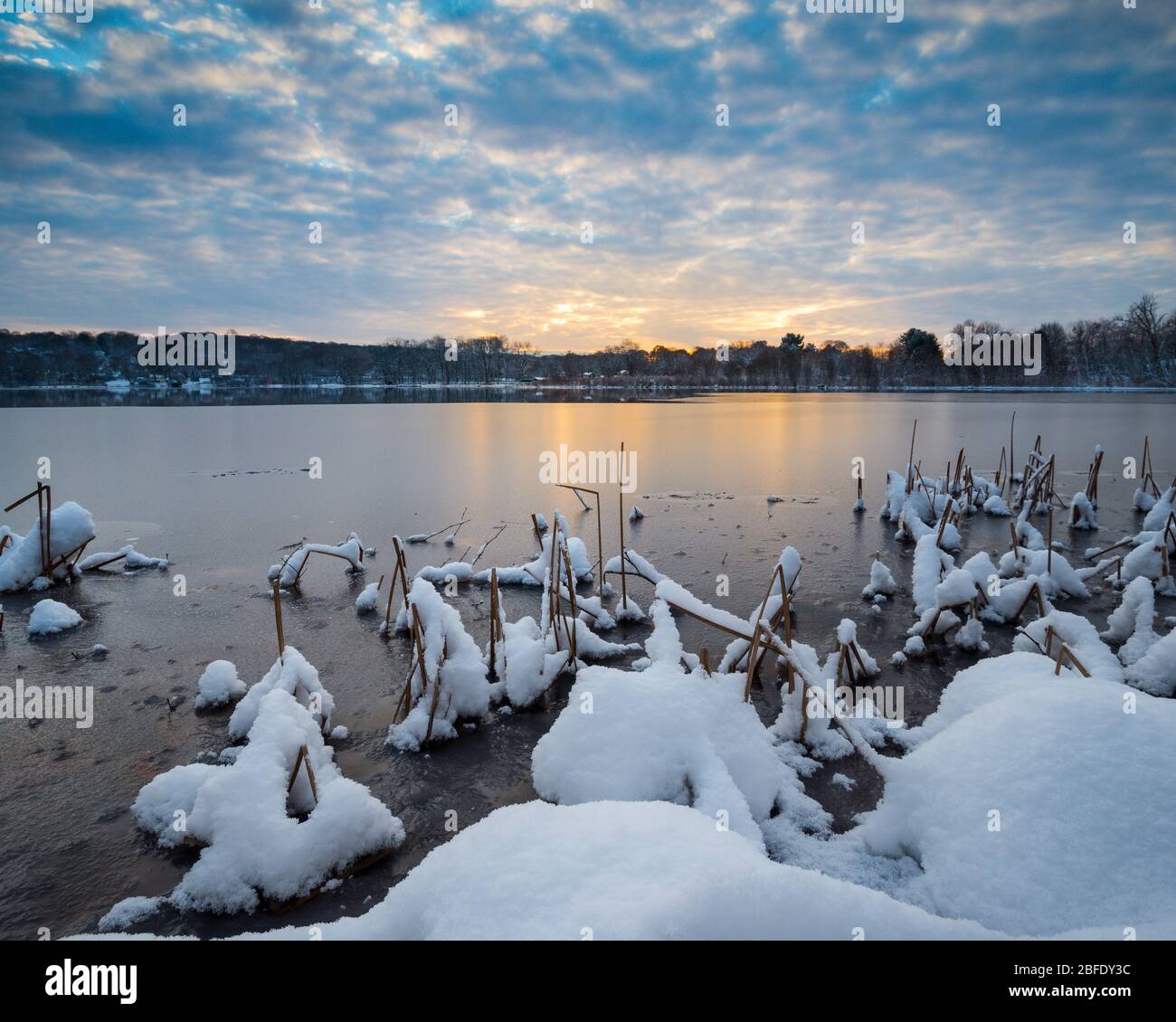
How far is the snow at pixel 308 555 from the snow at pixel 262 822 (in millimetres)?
3920

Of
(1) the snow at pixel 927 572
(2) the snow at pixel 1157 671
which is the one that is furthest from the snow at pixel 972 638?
(2) the snow at pixel 1157 671

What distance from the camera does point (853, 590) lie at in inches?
295

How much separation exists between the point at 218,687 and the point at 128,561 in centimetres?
501

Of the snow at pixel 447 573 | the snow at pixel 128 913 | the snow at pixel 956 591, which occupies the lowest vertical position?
the snow at pixel 128 913

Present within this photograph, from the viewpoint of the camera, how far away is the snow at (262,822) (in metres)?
2.95

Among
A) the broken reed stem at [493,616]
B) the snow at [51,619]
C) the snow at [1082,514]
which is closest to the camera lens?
the broken reed stem at [493,616]

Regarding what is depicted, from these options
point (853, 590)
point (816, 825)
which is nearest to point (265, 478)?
point (853, 590)

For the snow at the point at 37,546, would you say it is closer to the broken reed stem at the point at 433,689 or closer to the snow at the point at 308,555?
the snow at the point at 308,555

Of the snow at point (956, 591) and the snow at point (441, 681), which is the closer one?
the snow at point (441, 681)

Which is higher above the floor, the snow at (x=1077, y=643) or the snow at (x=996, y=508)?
the snow at (x=996, y=508)

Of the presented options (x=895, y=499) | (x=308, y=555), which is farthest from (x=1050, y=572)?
(x=308, y=555)

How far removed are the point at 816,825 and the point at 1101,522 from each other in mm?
10740

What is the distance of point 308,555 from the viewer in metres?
8.08
